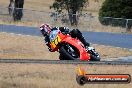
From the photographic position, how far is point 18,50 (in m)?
23.2

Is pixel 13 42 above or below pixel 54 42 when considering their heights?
below

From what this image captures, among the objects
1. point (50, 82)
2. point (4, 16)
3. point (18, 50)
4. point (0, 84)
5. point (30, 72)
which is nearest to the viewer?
point (0, 84)

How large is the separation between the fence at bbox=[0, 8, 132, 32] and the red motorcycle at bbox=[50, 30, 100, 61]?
776 inches

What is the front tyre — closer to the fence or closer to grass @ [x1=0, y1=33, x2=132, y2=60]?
grass @ [x1=0, y1=33, x2=132, y2=60]

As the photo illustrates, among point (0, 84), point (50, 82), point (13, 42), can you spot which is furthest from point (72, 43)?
point (13, 42)

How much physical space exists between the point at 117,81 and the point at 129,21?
26.9 meters

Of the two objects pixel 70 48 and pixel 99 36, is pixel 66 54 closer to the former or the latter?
pixel 70 48

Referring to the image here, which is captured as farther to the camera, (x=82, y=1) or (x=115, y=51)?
(x=82, y=1)

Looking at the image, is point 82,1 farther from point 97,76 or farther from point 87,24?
point 97,76

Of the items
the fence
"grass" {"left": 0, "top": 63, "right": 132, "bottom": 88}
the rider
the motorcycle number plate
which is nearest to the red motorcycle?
the motorcycle number plate

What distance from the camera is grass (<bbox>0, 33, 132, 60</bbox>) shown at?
21.8m

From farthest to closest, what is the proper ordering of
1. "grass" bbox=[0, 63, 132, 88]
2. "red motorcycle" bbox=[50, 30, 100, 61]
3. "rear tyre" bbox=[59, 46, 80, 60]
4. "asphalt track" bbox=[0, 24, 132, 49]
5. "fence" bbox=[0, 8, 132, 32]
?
"fence" bbox=[0, 8, 132, 32] < "asphalt track" bbox=[0, 24, 132, 49] < "rear tyre" bbox=[59, 46, 80, 60] < "red motorcycle" bbox=[50, 30, 100, 61] < "grass" bbox=[0, 63, 132, 88]

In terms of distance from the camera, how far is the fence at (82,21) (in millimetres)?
35531

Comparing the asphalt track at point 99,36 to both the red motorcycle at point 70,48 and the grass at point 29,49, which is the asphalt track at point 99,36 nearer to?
the grass at point 29,49
